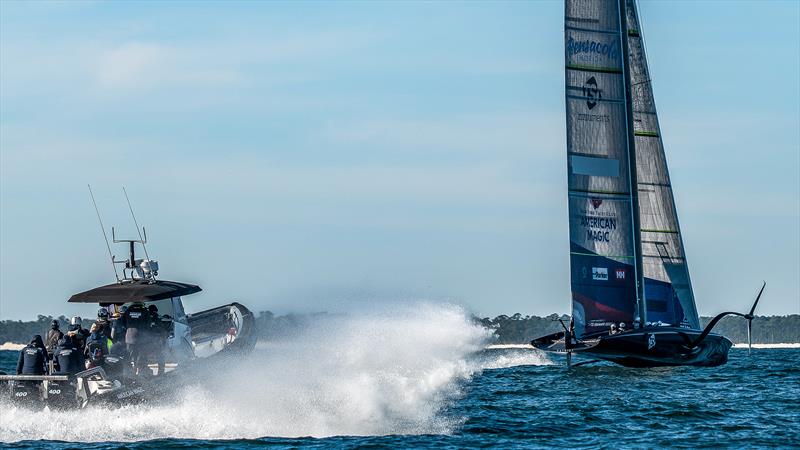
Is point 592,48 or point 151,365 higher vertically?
point 592,48

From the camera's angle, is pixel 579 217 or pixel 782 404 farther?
pixel 579 217

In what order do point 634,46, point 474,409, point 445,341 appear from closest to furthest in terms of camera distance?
point 474,409 < point 445,341 < point 634,46

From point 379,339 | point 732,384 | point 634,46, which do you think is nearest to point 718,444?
point 379,339

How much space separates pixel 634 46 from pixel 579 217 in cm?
793

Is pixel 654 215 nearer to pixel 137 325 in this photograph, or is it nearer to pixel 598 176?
pixel 598 176

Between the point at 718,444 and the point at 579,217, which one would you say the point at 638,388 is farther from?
the point at 718,444

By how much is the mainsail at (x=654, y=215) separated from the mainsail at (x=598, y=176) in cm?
211

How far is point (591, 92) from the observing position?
49.3 meters

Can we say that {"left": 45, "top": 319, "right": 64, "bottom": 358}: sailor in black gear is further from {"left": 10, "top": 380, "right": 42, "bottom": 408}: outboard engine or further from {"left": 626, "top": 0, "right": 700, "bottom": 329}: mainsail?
{"left": 626, "top": 0, "right": 700, "bottom": 329}: mainsail

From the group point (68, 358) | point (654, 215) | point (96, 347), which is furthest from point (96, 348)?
point (654, 215)

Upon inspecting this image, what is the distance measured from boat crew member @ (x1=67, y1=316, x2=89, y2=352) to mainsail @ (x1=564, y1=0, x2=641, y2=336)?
75.7ft

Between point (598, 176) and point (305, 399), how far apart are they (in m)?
21.5

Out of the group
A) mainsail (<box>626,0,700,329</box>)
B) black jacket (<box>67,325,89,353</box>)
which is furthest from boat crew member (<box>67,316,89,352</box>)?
mainsail (<box>626,0,700,329</box>)

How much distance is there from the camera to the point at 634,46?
52.5 m
